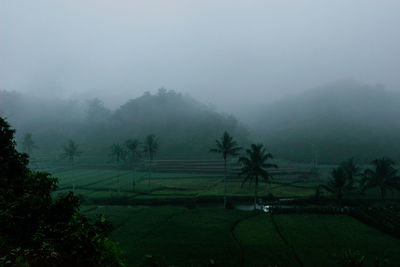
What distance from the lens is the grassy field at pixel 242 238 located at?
28.4m

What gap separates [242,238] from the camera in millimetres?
36469

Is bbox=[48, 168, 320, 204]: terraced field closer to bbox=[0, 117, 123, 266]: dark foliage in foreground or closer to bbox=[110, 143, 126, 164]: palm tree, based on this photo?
bbox=[110, 143, 126, 164]: palm tree

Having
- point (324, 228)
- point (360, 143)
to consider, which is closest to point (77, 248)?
point (324, 228)

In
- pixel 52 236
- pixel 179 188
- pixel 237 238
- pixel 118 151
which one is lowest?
pixel 237 238

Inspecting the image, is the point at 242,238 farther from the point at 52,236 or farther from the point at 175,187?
the point at 175,187

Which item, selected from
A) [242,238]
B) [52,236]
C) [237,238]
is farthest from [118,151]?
[52,236]

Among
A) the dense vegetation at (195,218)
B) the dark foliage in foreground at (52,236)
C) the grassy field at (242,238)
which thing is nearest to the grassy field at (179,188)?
the dense vegetation at (195,218)

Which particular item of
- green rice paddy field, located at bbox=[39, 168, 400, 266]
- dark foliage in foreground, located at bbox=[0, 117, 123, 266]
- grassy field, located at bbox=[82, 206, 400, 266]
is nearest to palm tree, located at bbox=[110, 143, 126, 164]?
green rice paddy field, located at bbox=[39, 168, 400, 266]

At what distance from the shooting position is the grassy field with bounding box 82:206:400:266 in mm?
28422

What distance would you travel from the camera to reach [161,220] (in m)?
44.9

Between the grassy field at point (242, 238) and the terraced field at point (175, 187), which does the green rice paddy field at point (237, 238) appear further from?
the terraced field at point (175, 187)

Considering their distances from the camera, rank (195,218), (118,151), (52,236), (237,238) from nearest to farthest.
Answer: (52,236)
(237,238)
(195,218)
(118,151)

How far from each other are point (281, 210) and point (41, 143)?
19084 cm

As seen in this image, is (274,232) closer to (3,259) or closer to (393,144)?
(3,259)
